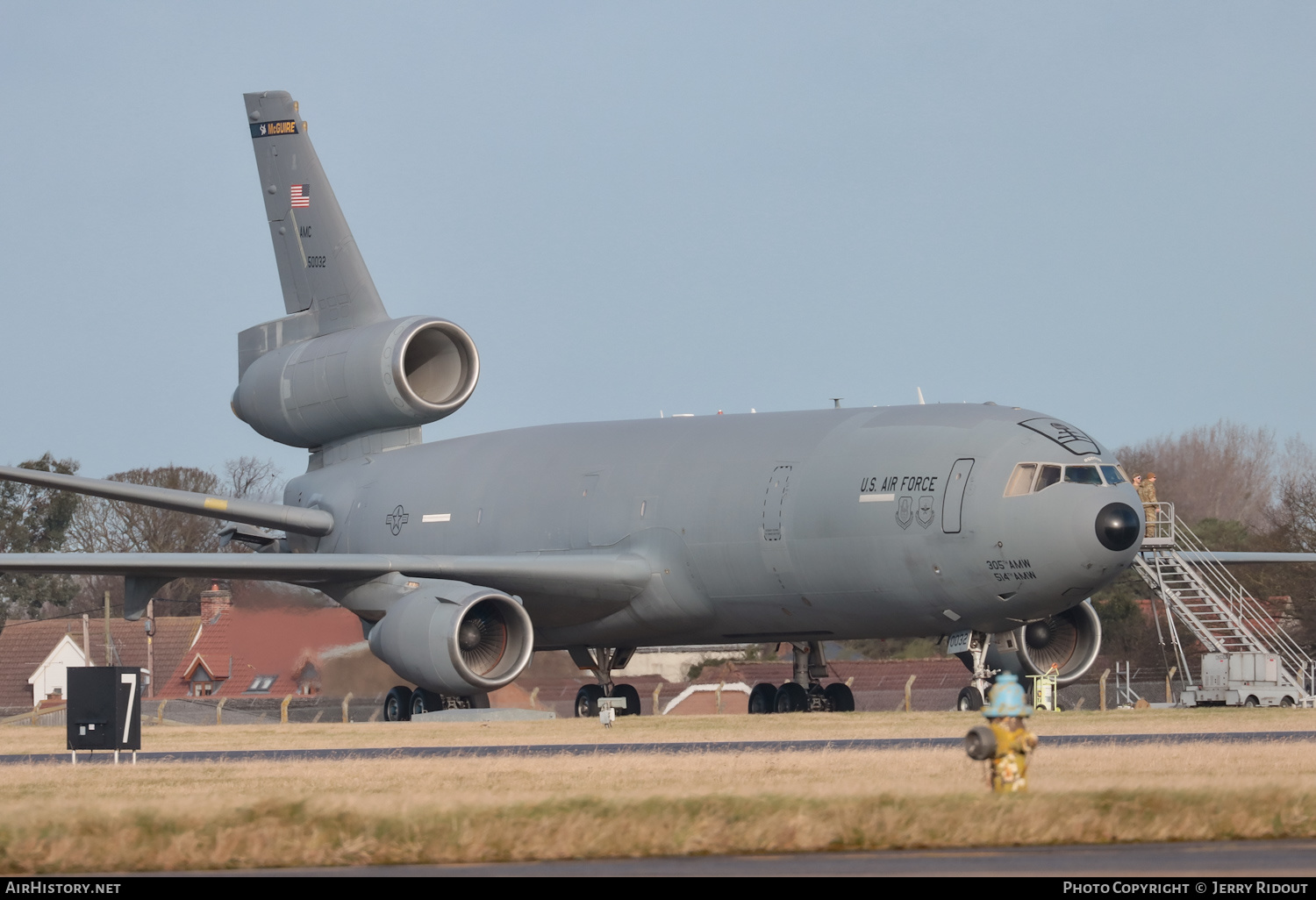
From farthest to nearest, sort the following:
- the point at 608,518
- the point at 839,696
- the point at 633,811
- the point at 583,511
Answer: the point at 839,696, the point at 583,511, the point at 608,518, the point at 633,811

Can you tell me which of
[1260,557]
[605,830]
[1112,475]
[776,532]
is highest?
[1260,557]

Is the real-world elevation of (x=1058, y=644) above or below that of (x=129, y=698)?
Result: above

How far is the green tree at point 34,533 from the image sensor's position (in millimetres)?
72750

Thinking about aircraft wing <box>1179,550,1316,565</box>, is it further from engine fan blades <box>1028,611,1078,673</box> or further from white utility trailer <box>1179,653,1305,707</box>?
engine fan blades <box>1028,611,1078,673</box>

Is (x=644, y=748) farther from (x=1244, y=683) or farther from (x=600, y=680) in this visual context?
(x=1244, y=683)

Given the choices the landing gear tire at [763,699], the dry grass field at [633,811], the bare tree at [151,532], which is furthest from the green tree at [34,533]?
the dry grass field at [633,811]

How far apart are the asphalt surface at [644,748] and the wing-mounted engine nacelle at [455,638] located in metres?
5.54

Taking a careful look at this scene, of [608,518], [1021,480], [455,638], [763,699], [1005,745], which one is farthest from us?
[763,699]

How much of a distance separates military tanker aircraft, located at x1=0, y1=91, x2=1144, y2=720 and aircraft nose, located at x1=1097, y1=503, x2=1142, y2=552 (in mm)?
39

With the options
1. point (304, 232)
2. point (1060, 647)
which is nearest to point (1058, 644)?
point (1060, 647)

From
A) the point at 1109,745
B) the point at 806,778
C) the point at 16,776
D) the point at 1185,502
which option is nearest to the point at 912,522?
the point at 1109,745

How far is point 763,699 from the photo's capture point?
29.2 metres

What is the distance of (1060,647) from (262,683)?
45.8 feet

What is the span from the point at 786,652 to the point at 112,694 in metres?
41.5
